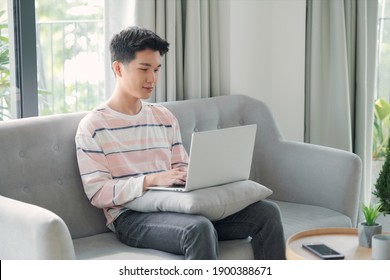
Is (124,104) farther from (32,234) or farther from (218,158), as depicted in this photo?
(32,234)

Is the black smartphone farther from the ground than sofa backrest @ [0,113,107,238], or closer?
closer

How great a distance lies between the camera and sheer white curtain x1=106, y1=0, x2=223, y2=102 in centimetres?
351

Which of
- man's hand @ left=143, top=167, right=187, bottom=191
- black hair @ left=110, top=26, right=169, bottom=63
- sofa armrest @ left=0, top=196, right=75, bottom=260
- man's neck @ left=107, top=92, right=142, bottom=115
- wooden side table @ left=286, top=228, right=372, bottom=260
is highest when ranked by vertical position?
black hair @ left=110, top=26, right=169, bottom=63

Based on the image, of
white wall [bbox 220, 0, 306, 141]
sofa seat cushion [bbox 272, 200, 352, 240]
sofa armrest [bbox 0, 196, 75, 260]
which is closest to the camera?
sofa armrest [bbox 0, 196, 75, 260]

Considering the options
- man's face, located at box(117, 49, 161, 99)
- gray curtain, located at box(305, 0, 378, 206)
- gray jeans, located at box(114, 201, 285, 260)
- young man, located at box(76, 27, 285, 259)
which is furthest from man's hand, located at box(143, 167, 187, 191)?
gray curtain, located at box(305, 0, 378, 206)

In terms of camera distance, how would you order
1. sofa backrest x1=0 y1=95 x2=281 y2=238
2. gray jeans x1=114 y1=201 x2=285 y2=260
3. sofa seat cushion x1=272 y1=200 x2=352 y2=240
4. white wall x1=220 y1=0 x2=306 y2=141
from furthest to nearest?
white wall x1=220 y1=0 x2=306 y2=141, sofa seat cushion x1=272 y1=200 x2=352 y2=240, sofa backrest x1=0 y1=95 x2=281 y2=238, gray jeans x1=114 y1=201 x2=285 y2=260

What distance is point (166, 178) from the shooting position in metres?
2.77

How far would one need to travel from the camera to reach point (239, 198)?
8.96 ft

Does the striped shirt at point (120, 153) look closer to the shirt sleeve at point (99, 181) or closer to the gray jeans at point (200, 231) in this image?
the shirt sleeve at point (99, 181)

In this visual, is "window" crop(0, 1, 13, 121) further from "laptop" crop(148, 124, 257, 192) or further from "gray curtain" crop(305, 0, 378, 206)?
"gray curtain" crop(305, 0, 378, 206)

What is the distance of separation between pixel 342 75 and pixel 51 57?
1449 mm

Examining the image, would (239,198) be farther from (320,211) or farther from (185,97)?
(185,97)

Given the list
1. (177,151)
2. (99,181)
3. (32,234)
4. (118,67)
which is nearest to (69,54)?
(118,67)

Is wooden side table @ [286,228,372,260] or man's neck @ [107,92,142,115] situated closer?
wooden side table @ [286,228,372,260]
